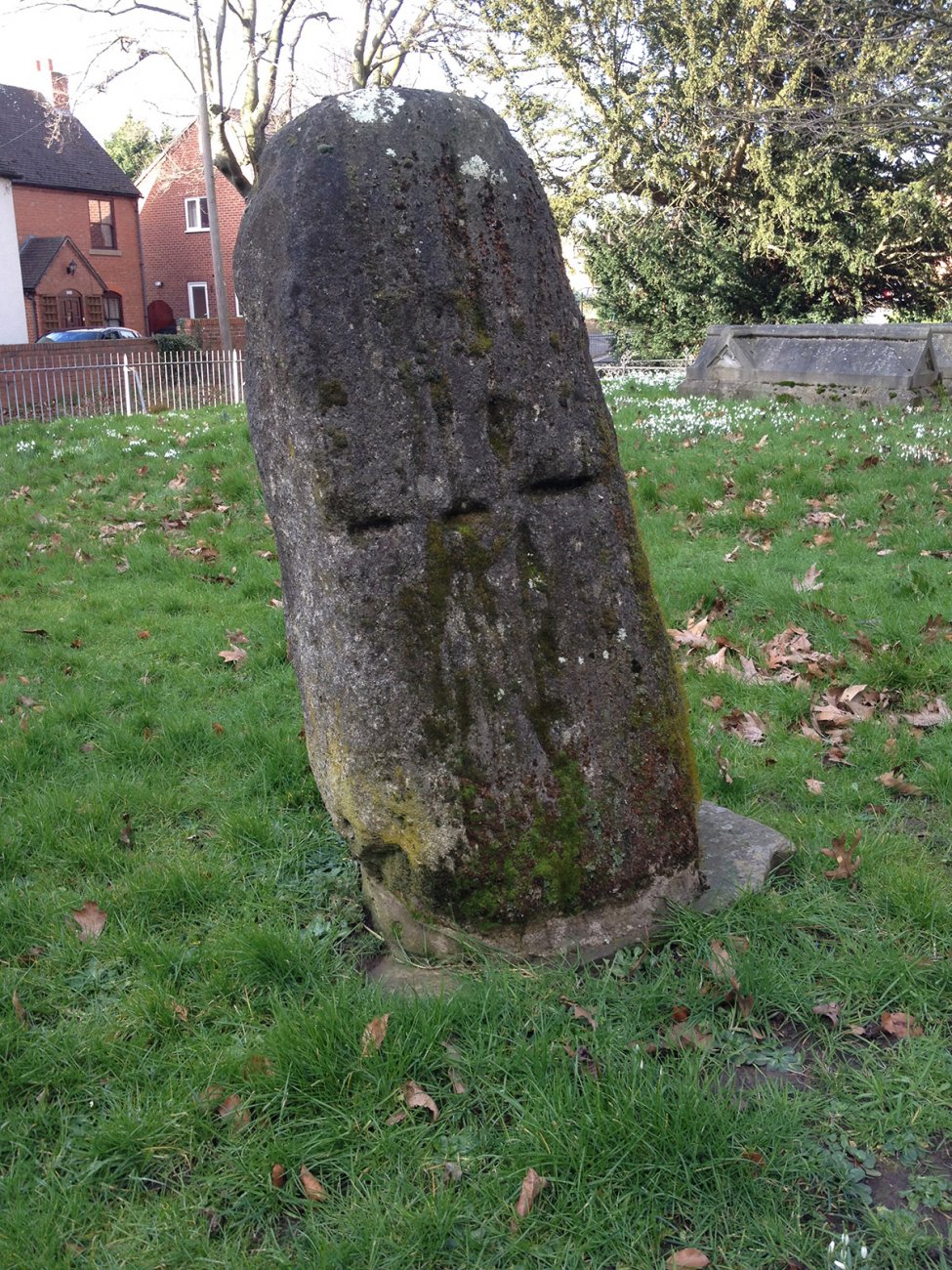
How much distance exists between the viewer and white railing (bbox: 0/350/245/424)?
16969mm

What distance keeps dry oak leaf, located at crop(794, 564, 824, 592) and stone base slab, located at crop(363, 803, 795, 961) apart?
3.23 meters

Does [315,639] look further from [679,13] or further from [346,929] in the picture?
[679,13]

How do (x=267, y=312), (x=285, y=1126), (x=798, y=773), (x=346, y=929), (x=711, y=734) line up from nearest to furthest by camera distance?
1. (x=285, y=1126)
2. (x=267, y=312)
3. (x=346, y=929)
4. (x=798, y=773)
5. (x=711, y=734)

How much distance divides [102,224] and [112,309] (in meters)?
Answer: 3.51

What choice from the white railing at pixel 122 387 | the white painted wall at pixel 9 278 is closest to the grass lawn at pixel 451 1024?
the white railing at pixel 122 387

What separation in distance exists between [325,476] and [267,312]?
56cm

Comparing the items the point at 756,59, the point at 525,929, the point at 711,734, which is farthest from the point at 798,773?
the point at 756,59

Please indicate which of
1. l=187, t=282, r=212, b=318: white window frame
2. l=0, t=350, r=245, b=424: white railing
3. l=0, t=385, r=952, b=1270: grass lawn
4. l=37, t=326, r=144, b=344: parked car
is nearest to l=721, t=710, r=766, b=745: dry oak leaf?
l=0, t=385, r=952, b=1270: grass lawn

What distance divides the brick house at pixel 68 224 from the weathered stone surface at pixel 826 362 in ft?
99.4

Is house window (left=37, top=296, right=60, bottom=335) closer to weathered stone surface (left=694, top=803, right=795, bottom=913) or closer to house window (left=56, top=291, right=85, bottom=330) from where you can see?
house window (left=56, top=291, right=85, bottom=330)

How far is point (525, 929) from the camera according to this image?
10.3 feet

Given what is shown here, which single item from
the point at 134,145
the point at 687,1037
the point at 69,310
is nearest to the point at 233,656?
the point at 687,1037

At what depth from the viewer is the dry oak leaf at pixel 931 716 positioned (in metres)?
4.80

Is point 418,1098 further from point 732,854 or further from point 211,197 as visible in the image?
point 211,197
